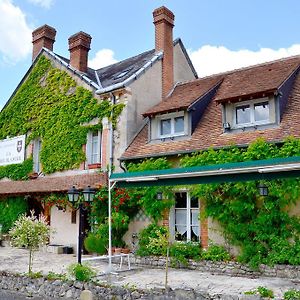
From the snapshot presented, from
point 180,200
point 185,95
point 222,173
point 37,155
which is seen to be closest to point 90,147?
point 37,155

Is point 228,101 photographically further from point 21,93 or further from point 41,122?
point 21,93

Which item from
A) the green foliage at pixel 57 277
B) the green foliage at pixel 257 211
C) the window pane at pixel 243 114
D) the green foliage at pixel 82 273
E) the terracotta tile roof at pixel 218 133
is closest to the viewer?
the green foliage at pixel 82 273

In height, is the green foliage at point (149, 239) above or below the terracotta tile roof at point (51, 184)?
below

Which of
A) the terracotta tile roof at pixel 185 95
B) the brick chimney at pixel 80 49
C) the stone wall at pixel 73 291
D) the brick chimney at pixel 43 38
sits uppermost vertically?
the brick chimney at pixel 43 38

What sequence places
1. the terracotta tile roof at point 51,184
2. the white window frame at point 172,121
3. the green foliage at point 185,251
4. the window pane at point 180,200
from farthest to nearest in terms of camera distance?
the terracotta tile roof at point 51,184, the white window frame at point 172,121, the window pane at point 180,200, the green foliage at point 185,251

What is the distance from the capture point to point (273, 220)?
39.9 feet

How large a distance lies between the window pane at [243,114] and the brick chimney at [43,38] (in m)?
13.3

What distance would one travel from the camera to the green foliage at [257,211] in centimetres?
1184

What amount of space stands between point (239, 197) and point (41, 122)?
465 inches

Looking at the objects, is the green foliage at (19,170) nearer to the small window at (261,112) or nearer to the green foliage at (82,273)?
the green foliage at (82,273)

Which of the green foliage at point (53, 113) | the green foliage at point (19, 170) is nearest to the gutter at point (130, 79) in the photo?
the green foliage at point (53, 113)

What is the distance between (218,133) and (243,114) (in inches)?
43.9

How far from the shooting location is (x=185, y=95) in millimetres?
17609

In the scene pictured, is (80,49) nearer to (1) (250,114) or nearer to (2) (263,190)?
(1) (250,114)
